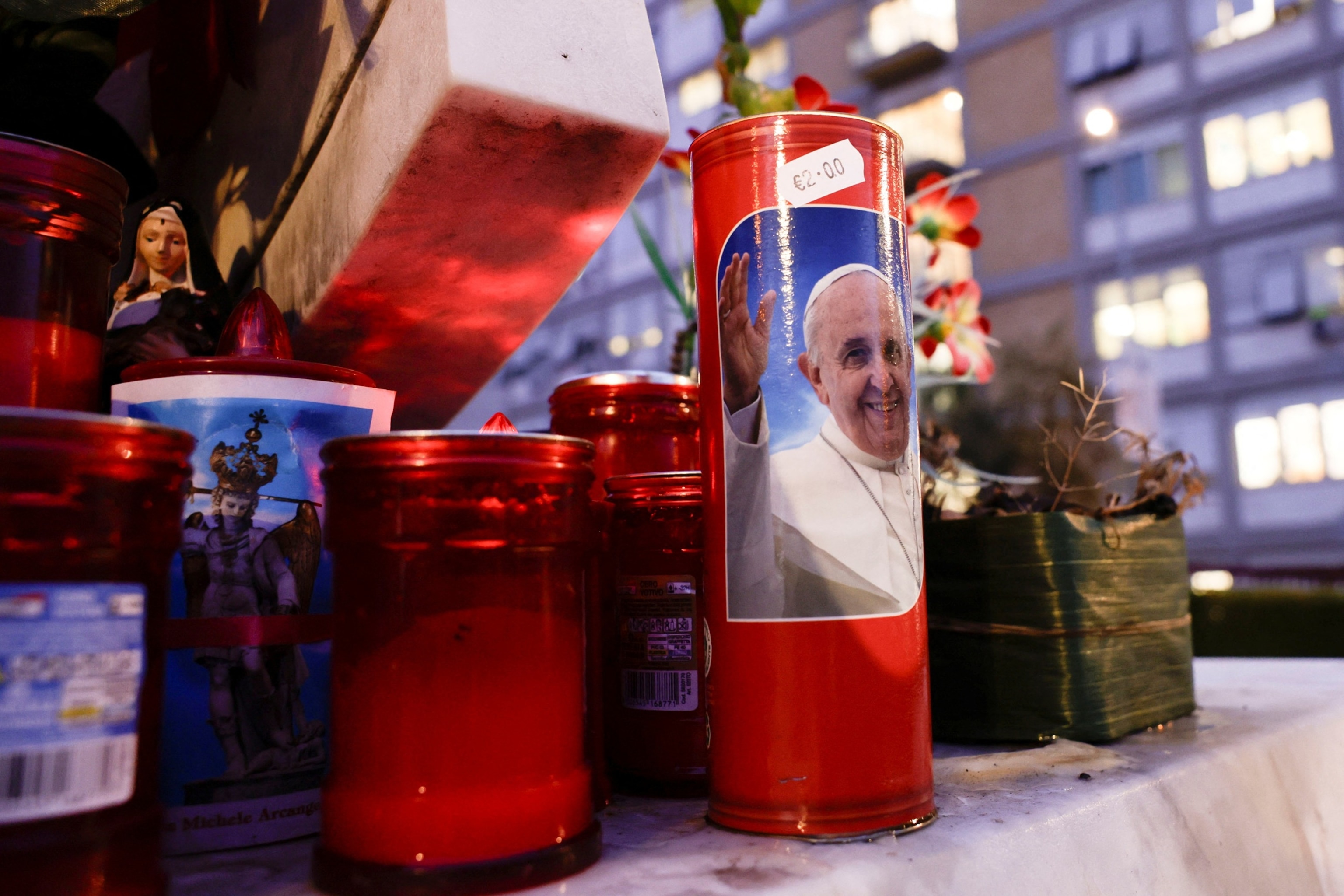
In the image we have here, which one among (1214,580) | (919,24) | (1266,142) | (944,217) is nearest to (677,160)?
(944,217)

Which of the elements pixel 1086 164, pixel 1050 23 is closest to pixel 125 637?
pixel 1086 164

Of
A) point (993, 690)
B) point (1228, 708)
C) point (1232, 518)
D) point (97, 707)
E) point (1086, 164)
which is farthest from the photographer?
point (1086, 164)

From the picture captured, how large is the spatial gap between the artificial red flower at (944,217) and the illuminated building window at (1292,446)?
27.6ft

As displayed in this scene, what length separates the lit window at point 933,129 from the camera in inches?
385

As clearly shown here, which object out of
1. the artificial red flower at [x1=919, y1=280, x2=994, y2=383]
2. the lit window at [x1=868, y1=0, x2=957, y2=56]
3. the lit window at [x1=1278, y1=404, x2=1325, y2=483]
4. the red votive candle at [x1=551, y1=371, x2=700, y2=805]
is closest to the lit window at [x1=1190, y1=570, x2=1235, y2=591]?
the lit window at [x1=1278, y1=404, x2=1325, y2=483]

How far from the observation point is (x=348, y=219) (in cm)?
65

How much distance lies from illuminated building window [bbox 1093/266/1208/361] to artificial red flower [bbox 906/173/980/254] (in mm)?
8028

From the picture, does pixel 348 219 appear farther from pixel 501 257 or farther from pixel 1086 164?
pixel 1086 164

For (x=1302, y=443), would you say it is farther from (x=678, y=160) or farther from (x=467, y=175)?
(x=467, y=175)

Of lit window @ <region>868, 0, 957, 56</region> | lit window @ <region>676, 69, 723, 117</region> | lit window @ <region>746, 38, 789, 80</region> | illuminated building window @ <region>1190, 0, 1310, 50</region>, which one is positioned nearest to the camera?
illuminated building window @ <region>1190, 0, 1310, 50</region>

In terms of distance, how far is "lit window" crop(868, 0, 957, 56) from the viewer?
392 inches

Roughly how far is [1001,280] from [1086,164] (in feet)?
4.45

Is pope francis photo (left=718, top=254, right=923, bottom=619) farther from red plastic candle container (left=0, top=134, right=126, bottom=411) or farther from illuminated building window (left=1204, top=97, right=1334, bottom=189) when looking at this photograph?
illuminated building window (left=1204, top=97, right=1334, bottom=189)

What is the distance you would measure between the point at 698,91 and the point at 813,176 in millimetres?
11321
